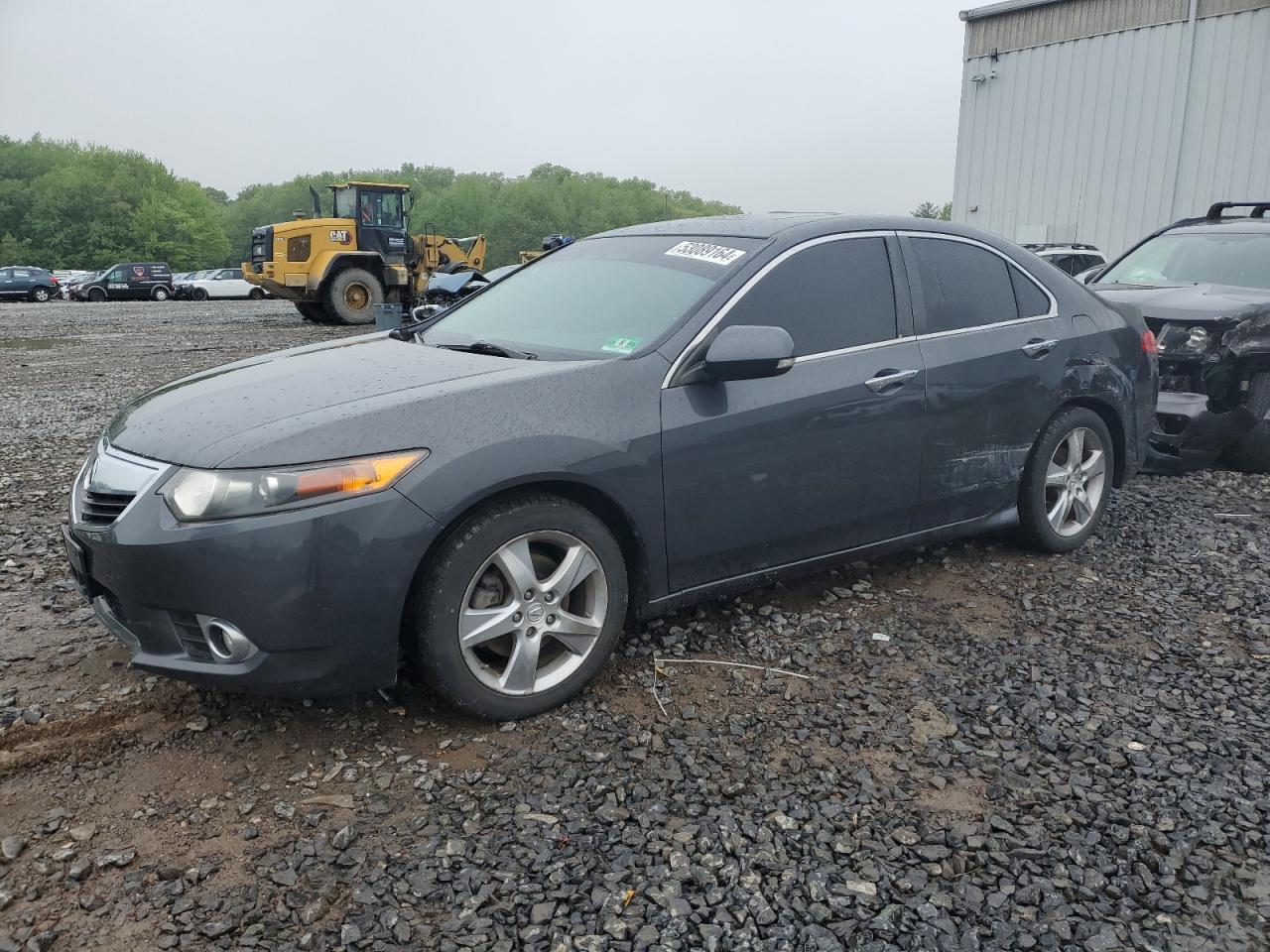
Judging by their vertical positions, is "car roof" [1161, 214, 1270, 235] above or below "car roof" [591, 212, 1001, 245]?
above

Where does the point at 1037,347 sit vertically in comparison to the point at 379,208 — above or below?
below

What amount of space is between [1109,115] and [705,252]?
16677 mm

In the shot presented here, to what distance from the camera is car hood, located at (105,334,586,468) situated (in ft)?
8.97

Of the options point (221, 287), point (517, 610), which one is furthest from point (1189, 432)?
point (221, 287)

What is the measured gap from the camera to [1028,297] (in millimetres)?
4445

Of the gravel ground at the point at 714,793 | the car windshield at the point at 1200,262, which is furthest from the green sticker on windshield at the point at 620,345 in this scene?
the car windshield at the point at 1200,262

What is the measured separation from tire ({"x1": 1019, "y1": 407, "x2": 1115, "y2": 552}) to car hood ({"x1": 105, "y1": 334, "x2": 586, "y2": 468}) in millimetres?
2323

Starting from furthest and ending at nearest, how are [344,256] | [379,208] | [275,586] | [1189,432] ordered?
[379,208]
[344,256]
[1189,432]
[275,586]

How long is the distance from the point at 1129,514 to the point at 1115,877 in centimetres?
351

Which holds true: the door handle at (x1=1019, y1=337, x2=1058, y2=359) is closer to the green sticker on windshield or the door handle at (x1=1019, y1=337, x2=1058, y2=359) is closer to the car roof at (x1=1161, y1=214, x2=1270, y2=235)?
the green sticker on windshield

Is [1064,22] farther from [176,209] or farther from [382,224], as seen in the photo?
[176,209]

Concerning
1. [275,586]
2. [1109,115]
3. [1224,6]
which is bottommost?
[275,586]

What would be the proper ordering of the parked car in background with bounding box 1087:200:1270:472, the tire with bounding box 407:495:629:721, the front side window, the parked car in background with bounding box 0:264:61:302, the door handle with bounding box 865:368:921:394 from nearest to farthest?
1. the tire with bounding box 407:495:629:721
2. the door handle with bounding box 865:368:921:394
3. the parked car in background with bounding box 1087:200:1270:472
4. the front side window
5. the parked car in background with bounding box 0:264:61:302

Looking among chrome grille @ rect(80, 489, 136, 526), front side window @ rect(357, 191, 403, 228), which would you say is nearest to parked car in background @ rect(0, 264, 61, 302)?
front side window @ rect(357, 191, 403, 228)
